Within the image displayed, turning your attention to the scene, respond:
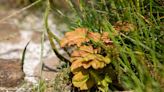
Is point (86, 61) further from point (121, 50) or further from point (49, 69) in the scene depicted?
point (49, 69)

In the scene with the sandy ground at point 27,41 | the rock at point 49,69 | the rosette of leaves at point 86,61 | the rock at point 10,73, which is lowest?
the sandy ground at point 27,41

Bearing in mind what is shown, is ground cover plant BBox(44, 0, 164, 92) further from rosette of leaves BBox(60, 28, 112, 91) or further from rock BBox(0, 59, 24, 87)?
rock BBox(0, 59, 24, 87)

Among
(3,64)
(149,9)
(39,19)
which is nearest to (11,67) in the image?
(3,64)

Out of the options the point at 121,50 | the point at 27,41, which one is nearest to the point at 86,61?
the point at 121,50

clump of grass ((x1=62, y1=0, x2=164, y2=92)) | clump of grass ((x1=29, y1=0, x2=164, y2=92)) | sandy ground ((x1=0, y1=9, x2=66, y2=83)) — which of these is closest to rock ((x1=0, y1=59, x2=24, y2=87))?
sandy ground ((x1=0, y1=9, x2=66, y2=83))

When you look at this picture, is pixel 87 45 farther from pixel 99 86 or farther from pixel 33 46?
pixel 33 46

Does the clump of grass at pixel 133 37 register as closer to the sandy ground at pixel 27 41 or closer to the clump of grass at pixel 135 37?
the clump of grass at pixel 135 37

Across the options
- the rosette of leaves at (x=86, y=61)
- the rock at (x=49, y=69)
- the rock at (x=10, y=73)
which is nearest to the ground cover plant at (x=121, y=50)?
the rosette of leaves at (x=86, y=61)
